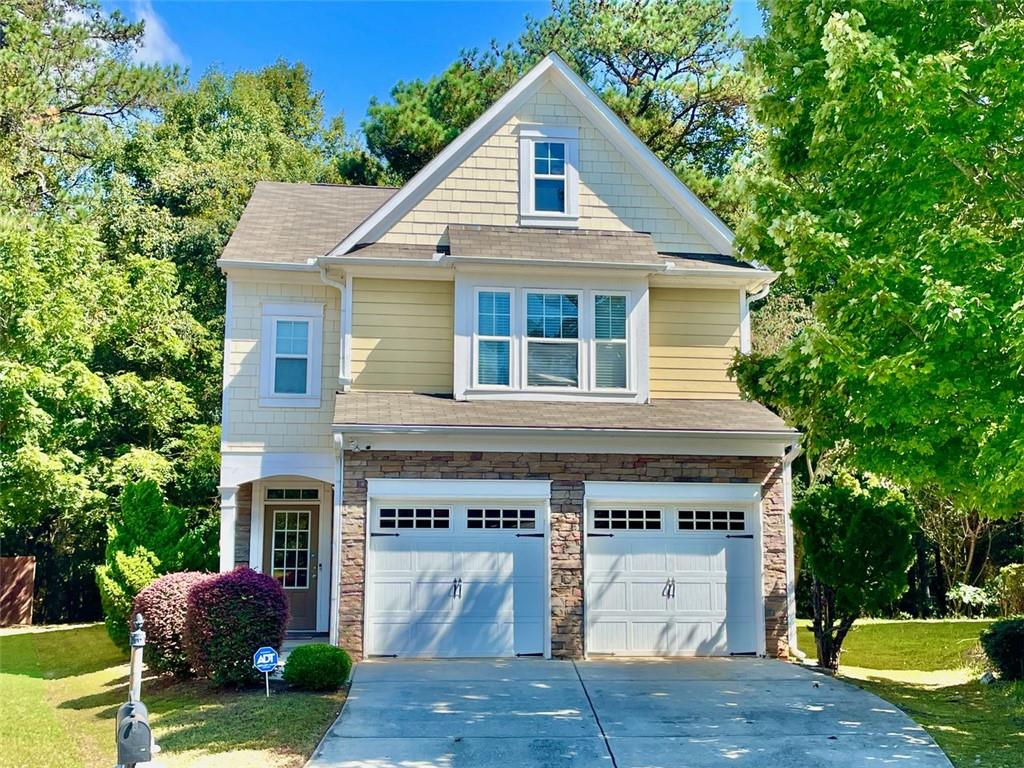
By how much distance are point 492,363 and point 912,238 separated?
677 centimetres

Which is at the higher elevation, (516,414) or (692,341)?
(692,341)

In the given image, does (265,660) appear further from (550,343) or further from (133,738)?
(550,343)

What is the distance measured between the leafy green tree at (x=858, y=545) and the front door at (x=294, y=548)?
8.54 m

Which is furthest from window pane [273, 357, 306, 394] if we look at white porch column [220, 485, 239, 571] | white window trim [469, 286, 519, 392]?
white window trim [469, 286, 519, 392]

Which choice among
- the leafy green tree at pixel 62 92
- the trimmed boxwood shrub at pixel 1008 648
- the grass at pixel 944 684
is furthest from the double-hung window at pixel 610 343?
the leafy green tree at pixel 62 92

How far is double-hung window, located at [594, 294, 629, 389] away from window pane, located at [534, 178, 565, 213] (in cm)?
197

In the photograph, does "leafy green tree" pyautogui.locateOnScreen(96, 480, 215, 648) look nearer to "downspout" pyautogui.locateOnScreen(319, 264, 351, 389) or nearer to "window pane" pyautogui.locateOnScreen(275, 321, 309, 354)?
"window pane" pyautogui.locateOnScreen(275, 321, 309, 354)

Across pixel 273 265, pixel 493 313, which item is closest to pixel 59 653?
pixel 273 265

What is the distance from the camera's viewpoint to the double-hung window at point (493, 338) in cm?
1470

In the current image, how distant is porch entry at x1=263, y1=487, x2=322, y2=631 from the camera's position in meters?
16.9

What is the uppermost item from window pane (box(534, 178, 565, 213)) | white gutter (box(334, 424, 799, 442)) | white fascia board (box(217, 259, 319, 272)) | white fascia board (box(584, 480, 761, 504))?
window pane (box(534, 178, 565, 213))

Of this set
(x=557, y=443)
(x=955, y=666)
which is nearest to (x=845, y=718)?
(x=557, y=443)

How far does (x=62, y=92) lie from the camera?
29.2 meters

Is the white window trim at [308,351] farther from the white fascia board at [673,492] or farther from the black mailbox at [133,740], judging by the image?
the black mailbox at [133,740]
